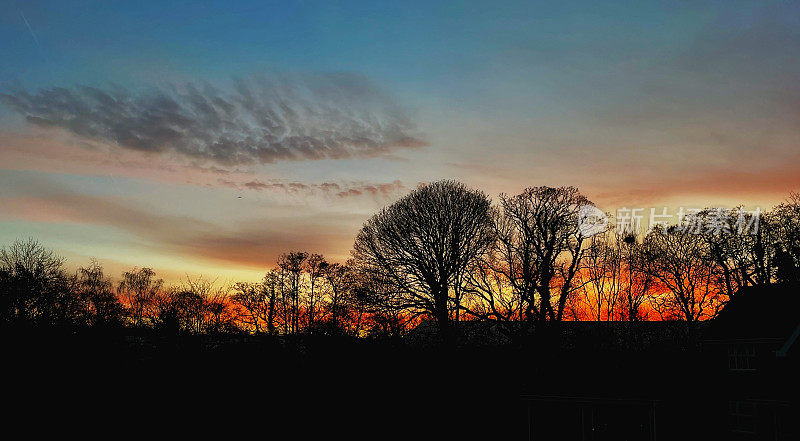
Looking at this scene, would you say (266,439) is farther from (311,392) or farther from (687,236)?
(687,236)

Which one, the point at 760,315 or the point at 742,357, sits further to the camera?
the point at 760,315

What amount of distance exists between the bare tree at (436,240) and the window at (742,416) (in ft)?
63.6

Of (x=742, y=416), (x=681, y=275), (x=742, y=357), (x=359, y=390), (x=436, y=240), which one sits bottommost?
(x=742, y=416)

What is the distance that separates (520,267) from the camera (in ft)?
137

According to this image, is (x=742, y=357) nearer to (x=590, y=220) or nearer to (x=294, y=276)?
(x=590, y=220)

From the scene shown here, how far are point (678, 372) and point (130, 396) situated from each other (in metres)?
29.4

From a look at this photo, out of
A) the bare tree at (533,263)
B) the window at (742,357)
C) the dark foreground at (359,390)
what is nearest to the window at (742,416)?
the dark foreground at (359,390)

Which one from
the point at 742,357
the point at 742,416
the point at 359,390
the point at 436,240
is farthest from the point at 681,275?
the point at 359,390

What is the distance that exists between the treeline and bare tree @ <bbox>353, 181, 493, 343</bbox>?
8 centimetres

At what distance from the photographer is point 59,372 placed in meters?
22.4

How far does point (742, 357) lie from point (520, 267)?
15.1 meters

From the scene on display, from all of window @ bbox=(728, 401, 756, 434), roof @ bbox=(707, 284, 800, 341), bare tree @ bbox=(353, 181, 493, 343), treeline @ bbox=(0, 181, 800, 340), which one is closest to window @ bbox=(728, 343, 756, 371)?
roof @ bbox=(707, 284, 800, 341)

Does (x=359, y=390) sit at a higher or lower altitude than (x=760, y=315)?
lower

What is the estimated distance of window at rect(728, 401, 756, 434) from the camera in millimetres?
29672
